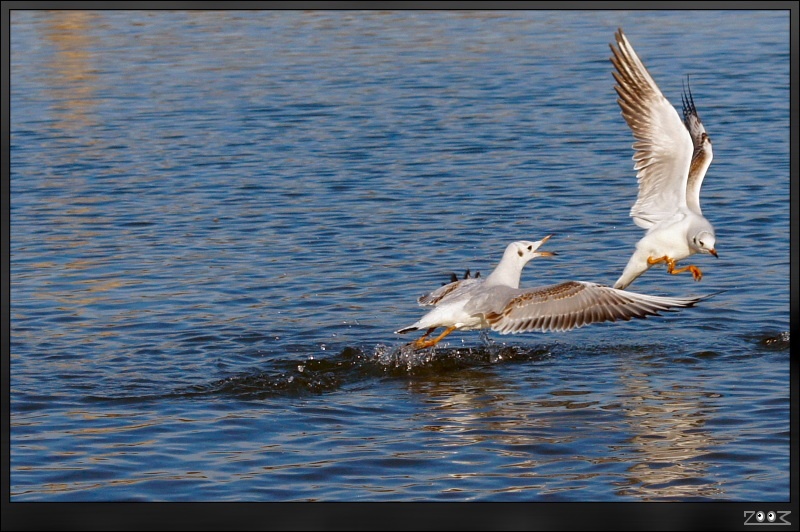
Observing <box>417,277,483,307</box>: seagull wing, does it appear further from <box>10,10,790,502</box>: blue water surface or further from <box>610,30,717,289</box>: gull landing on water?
<box>610,30,717,289</box>: gull landing on water

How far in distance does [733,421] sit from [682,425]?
0.30 metres

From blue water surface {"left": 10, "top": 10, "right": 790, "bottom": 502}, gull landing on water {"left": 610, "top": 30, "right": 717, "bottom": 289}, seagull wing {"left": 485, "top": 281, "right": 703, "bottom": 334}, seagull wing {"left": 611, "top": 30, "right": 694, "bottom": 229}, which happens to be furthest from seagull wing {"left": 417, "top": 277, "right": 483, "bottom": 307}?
seagull wing {"left": 611, "top": 30, "right": 694, "bottom": 229}

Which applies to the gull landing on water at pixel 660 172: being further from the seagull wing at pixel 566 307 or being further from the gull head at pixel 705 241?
the seagull wing at pixel 566 307

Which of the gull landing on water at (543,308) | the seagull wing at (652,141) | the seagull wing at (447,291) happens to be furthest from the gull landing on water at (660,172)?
the seagull wing at (447,291)

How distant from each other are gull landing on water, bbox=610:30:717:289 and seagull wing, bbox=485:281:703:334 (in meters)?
0.98

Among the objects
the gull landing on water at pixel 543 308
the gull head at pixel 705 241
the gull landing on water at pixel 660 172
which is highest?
the gull landing on water at pixel 660 172

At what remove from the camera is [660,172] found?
9539 mm

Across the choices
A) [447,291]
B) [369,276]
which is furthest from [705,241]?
[369,276]

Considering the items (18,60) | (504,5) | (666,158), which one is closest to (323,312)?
(666,158)

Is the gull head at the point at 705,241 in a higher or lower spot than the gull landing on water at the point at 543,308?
higher

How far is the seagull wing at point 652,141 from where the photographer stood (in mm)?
9336

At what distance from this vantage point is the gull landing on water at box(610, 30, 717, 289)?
9.11 metres

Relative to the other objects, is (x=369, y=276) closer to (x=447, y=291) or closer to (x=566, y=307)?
(x=447, y=291)

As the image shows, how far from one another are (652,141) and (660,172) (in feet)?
0.78
